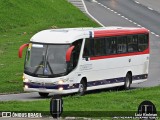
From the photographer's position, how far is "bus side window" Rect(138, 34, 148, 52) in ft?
137

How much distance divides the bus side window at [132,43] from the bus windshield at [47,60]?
6225 millimetres

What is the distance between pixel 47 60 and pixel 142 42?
28.1 feet

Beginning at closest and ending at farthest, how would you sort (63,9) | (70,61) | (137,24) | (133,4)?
1. (70,61)
2. (137,24)
3. (63,9)
4. (133,4)

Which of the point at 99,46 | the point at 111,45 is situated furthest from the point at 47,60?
the point at 111,45

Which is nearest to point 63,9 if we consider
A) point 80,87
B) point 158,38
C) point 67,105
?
point 158,38

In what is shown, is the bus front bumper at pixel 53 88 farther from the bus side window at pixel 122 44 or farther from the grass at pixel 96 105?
the bus side window at pixel 122 44

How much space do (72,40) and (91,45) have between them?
1.91 m

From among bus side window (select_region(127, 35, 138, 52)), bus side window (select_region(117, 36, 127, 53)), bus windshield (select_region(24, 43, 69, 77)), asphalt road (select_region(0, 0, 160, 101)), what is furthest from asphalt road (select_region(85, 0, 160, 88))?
bus windshield (select_region(24, 43, 69, 77))

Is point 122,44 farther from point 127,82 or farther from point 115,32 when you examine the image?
point 127,82

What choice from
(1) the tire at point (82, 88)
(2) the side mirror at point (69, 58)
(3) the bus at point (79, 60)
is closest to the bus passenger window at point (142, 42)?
(3) the bus at point (79, 60)

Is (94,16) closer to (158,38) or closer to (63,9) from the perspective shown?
(63,9)

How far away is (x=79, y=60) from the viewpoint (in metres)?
35.9

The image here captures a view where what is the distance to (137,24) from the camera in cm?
7238

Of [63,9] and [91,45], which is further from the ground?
[63,9]
